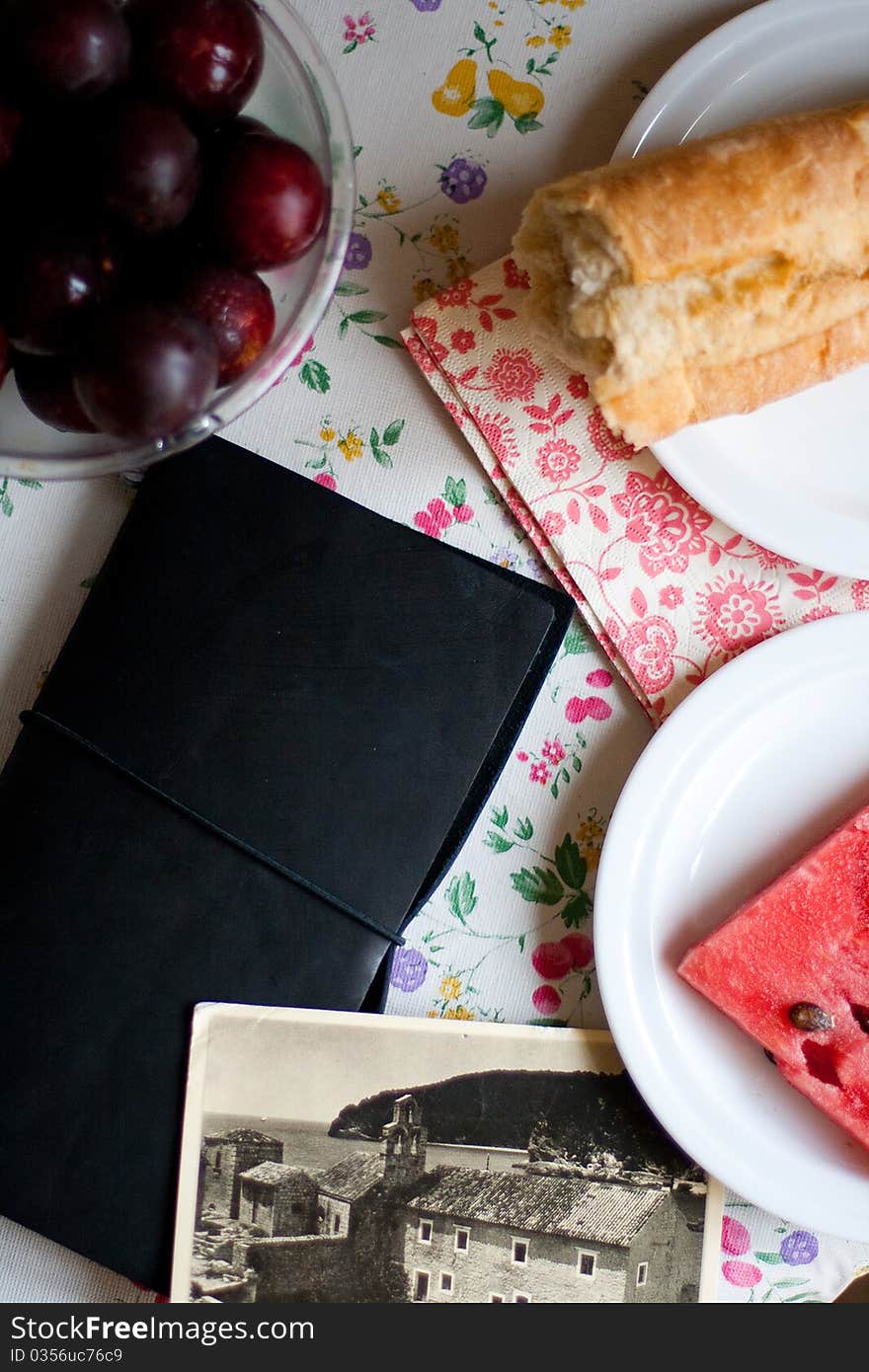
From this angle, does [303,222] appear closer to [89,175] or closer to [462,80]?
[89,175]

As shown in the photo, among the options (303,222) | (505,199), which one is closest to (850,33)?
(505,199)

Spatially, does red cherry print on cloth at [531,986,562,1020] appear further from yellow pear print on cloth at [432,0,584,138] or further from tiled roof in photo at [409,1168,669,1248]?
yellow pear print on cloth at [432,0,584,138]

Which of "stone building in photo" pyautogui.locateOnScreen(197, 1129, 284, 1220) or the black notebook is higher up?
the black notebook

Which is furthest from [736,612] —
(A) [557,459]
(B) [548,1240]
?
(B) [548,1240]

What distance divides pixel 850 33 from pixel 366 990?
0.82m

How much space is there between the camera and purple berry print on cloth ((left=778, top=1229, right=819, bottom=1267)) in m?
0.90

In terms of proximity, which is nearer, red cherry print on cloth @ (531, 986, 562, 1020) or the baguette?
the baguette

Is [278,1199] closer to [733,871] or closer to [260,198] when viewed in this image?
[733,871]

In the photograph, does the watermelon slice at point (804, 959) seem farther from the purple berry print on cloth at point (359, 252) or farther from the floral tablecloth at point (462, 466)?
the purple berry print on cloth at point (359, 252)

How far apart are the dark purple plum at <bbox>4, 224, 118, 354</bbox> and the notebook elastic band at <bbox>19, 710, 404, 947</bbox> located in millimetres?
350

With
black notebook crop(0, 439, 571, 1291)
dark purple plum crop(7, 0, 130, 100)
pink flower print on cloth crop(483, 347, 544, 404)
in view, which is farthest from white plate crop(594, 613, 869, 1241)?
dark purple plum crop(7, 0, 130, 100)

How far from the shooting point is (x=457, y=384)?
867 millimetres

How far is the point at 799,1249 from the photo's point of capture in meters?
0.90

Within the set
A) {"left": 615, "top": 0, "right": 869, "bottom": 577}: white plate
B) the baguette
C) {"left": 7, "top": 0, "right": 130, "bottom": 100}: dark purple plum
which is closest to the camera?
{"left": 7, "top": 0, "right": 130, "bottom": 100}: dark purple plum
